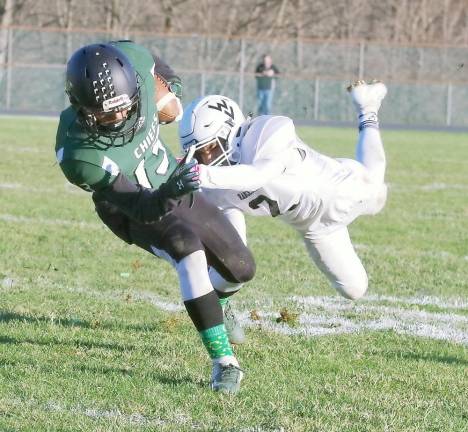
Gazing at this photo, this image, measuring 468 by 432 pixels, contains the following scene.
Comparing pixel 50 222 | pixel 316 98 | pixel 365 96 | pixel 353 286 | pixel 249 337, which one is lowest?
pixel 316 98

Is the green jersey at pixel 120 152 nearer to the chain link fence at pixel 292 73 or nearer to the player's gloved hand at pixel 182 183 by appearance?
the player's gloved hand at pixel 182 183

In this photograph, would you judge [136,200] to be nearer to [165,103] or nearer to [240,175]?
[240,175]

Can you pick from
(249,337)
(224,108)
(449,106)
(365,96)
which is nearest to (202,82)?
(449,106)

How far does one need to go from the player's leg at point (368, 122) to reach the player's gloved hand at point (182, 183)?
175cm

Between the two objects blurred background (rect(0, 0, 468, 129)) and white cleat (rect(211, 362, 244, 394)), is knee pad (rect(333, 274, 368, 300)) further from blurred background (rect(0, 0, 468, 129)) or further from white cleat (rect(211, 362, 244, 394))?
blurred background (rect(0, 0, 468, 129))

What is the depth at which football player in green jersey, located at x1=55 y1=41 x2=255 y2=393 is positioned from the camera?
3.83 meters

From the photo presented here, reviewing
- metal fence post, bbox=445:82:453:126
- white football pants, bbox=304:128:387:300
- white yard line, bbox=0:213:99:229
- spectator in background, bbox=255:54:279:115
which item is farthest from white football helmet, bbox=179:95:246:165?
metal fence post, bbox=445:82:453:126

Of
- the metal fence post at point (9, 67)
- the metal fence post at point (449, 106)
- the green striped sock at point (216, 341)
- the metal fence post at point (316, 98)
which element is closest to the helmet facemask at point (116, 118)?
the green striped sock at point (216, 341)

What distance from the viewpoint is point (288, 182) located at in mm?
4605

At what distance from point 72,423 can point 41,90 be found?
75.1 ft

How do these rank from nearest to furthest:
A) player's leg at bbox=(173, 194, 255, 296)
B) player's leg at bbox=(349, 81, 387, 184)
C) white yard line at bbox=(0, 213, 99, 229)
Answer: player's leg at bbox=(173, 194, 255, 296)
player's leg at bbox=(349, 81, 387, 184)
white yard line at bbox=(0, 213, 99, 229)

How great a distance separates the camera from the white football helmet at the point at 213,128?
4426mm

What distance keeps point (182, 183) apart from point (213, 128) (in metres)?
0.83

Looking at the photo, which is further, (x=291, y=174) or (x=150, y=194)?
(x=291, y=174)
